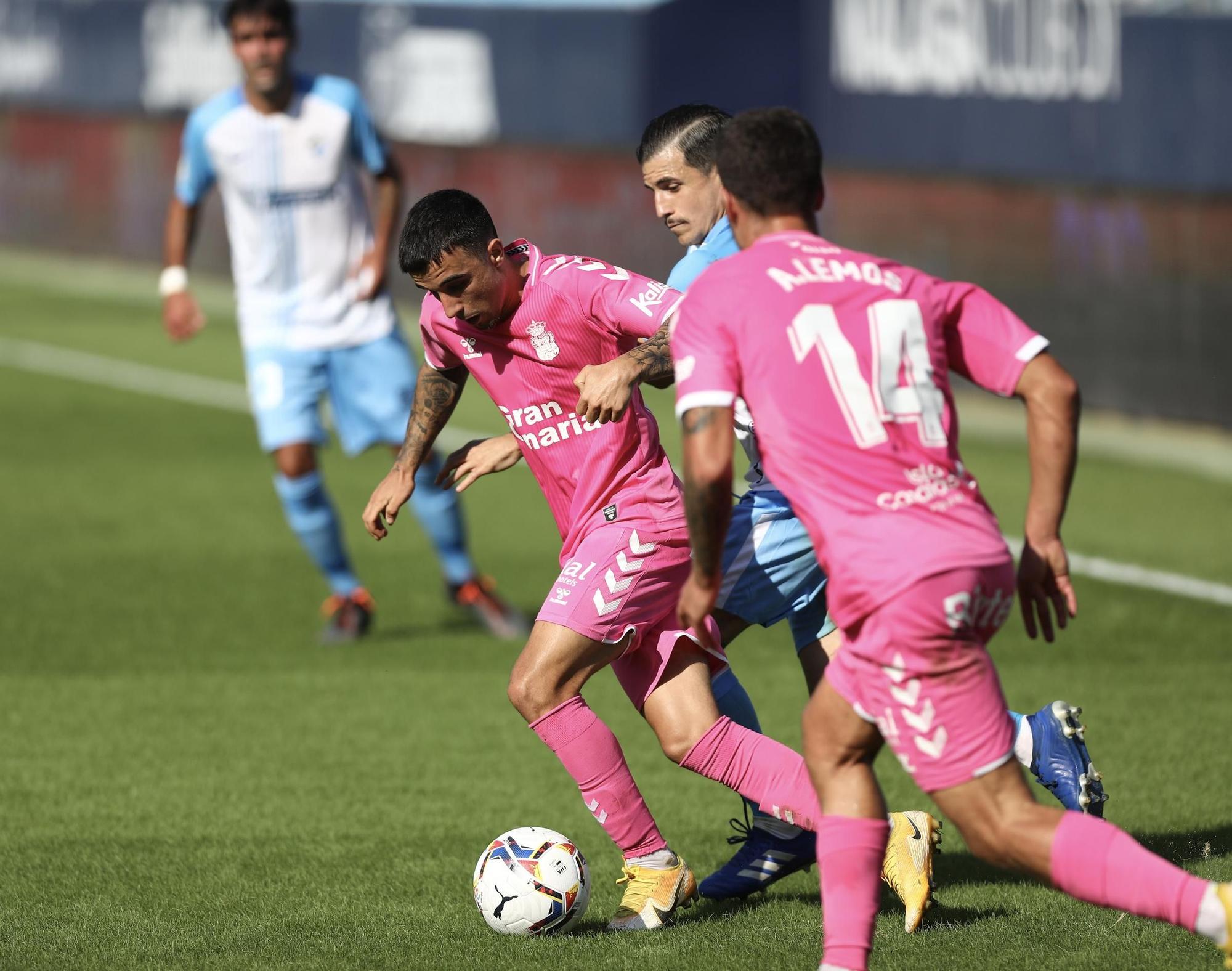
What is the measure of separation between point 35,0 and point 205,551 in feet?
76.4

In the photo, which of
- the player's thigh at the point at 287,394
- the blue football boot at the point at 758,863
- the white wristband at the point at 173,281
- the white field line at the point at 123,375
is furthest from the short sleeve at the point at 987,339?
the white field line at the point at 123,375

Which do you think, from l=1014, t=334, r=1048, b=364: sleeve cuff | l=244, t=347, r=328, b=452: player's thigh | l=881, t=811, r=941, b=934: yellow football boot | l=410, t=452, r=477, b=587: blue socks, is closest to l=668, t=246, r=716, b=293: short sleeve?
l=1014, t=334, r=1048, b=364: sleeve cuff

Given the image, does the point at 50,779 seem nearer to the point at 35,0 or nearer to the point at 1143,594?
the point at 1143,594

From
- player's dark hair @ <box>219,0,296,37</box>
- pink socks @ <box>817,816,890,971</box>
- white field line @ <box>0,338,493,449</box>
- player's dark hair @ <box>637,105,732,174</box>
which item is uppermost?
player's dark hair @ <box>219,0,296,37</box>

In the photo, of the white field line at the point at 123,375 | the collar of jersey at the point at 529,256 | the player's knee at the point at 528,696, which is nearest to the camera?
the player's knee at the point at 528,696

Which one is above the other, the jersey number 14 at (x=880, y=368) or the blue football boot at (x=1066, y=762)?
the jersey number 14 at (x=880, y=368)

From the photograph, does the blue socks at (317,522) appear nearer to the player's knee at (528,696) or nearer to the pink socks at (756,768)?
the player's knee at (528,696)

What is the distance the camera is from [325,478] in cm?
1302

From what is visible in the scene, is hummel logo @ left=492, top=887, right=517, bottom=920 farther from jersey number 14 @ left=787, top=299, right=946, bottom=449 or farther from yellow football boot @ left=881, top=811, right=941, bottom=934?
jersey number 14 @ left=787, top=299, right=946, bottom=449

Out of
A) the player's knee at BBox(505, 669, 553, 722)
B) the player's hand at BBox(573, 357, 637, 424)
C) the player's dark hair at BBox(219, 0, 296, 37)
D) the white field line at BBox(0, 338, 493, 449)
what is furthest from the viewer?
the white field line at BBox(0, 338, 493, 449)

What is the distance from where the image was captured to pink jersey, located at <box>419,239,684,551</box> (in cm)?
491

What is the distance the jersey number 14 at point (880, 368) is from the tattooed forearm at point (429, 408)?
175 cm

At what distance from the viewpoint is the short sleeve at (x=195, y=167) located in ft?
29.6

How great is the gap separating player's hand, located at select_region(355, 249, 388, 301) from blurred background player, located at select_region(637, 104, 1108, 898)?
12.8ft
